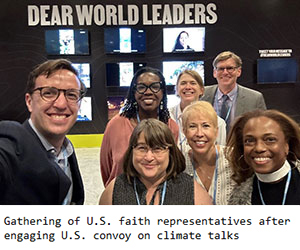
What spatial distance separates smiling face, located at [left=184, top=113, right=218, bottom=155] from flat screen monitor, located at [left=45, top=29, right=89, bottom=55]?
477cm

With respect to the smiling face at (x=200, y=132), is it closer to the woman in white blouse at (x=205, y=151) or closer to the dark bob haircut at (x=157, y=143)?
the woman in white blouse at (x=205, y=151)

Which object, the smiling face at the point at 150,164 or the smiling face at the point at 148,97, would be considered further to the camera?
the smiling face at the point at 148,97

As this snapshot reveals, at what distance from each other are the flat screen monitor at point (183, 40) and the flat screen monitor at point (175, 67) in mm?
232

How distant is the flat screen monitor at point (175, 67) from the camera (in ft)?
20.5

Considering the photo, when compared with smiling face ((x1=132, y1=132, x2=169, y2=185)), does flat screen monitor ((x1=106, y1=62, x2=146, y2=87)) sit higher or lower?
higher

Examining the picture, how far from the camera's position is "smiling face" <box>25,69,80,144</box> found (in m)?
1.47

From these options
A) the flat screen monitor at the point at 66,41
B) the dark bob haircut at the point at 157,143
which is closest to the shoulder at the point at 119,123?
the dark bob haircut at the point at 157,143

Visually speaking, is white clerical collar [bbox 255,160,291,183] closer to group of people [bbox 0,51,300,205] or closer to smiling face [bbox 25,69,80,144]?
group of people [bbox 0,51,300,205]

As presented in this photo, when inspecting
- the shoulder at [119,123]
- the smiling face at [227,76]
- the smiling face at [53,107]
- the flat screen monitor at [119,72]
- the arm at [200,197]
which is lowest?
the arm at [200,197]

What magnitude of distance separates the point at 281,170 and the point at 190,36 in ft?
16.6

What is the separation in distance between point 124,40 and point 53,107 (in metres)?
4.93

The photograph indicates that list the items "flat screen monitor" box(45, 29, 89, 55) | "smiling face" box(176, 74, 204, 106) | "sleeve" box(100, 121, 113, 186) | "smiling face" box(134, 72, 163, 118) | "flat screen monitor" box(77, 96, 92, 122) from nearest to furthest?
1. "smiling face" box(134, 72, 163, 118)
2. "sleeve" box(100, 121, 113, 186)
3. "smiling face" box(176, 74, 204, 106)
4. "flat screen monitor" box(45, 29, 89, 55)
5. "flat screen monitor" box(77, 96, 92, 122)

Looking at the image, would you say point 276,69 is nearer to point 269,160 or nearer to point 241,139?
point 241,139

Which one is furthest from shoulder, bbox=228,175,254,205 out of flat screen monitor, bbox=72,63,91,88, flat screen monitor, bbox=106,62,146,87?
flat screen monitor, bbox=72,63,91,88
